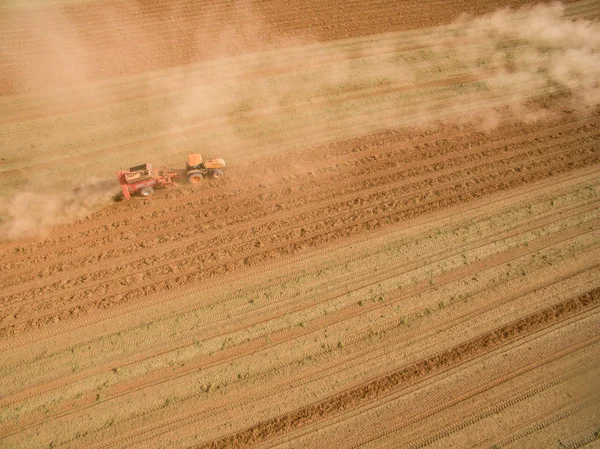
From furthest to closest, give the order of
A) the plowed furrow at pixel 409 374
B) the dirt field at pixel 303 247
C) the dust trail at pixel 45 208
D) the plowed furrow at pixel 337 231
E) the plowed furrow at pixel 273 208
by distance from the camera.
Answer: the dust trail at pixel 45 208 → the plowed furrow at pixel 273 208 → the plowed furrow at pixel 337 231 → the dirt field at pixel 303 247 → the plowed furrow at pixel 409 374

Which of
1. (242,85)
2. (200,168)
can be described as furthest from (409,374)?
(242,85)

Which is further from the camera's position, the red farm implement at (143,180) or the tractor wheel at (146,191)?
the tractor wheel at (146,191)

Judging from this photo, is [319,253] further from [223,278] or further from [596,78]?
[596,78]

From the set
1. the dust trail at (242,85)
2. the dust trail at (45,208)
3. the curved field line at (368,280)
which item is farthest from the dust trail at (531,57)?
the dust trail at (45,208)

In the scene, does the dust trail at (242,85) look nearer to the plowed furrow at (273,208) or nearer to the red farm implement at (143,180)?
the red farm implement at (143,180)

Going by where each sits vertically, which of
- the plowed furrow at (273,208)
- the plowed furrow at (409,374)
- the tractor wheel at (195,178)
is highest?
the tractor wheel at (195,178)

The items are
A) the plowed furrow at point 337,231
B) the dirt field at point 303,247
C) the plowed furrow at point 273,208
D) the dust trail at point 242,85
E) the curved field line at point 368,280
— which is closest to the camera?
the dirt field at point 303,247
